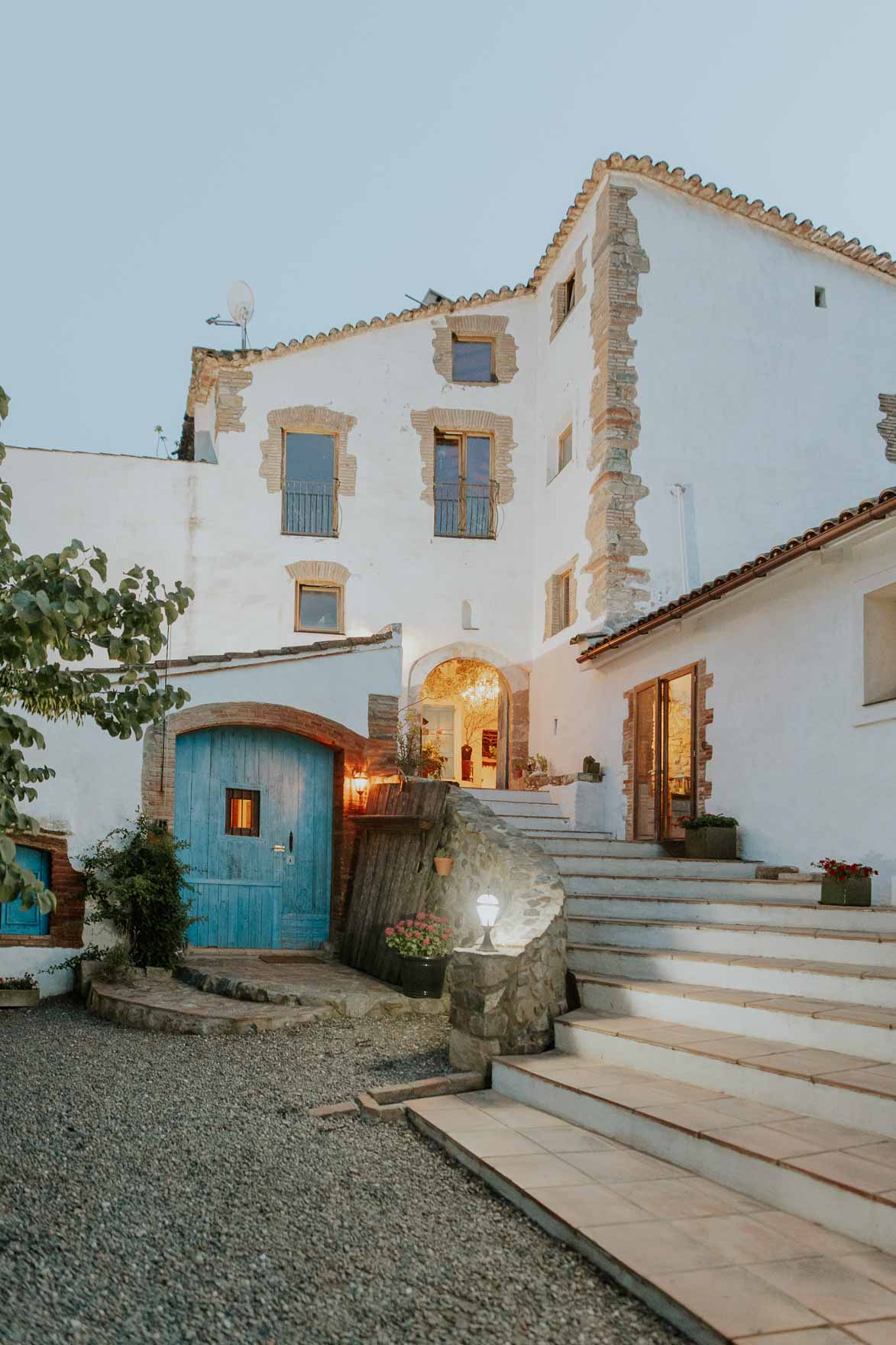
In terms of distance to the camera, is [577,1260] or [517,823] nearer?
[577,1260]

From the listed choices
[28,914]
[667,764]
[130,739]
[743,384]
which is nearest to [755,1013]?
[130,739]

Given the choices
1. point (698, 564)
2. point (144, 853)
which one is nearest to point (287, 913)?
point (144, 853)

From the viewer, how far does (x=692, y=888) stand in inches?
321

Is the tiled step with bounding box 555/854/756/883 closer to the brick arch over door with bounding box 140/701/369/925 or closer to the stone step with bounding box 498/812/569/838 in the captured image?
the stone step with bounding box 498/812/569/838

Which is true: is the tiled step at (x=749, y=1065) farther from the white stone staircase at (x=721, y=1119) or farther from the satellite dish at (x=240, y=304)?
the satellite dish at (x=240, y=304)

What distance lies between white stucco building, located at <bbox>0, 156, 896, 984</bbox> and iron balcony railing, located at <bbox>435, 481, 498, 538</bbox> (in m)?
0.04

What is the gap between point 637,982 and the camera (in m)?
6.22

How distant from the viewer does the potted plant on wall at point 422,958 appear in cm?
782

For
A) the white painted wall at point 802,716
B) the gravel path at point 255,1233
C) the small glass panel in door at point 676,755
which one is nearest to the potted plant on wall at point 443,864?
the gravel path at point 255,1233

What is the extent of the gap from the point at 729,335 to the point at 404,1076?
36.7 ft

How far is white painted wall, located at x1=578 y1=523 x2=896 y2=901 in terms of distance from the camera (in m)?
7.57

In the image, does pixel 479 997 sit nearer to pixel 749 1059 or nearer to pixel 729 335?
pixel 749 1059

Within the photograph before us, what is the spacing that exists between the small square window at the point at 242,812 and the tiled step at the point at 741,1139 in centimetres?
540

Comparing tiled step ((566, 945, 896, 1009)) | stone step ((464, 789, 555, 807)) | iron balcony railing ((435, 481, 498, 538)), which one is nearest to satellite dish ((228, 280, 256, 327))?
iron balcony railing ((435, 481, 498, 538))
